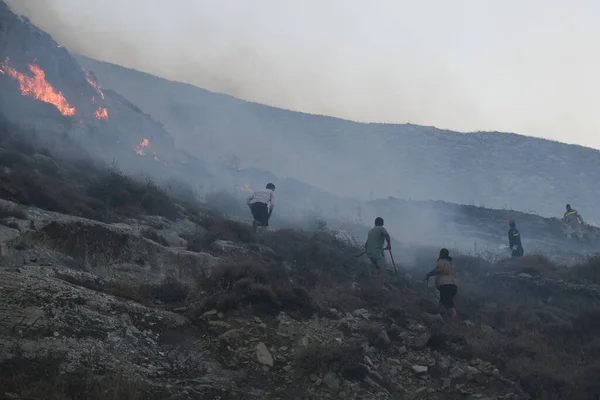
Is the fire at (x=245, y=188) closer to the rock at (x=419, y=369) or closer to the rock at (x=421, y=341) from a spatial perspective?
the rock at (x=421, y=341)

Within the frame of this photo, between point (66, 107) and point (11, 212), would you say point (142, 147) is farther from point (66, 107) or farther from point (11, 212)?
point (11, 212)

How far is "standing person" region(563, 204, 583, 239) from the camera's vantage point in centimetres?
2155

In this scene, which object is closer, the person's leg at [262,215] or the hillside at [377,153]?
the person's leg at [262,215]

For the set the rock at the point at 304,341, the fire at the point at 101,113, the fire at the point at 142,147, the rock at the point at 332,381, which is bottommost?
the rock at the point at 332,381

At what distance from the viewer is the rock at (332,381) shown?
5.56 metres

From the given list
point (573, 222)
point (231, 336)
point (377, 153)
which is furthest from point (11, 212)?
point (377, 153)

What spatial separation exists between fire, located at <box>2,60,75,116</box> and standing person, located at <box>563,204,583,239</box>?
27.6 metres

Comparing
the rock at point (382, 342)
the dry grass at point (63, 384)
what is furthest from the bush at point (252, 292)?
the dry grass at point (63, 384)

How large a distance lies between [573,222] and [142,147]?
26653 mm

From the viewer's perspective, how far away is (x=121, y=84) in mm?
52625

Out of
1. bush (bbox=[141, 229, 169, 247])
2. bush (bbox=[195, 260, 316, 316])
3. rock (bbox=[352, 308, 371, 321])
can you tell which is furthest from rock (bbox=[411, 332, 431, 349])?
bush (bbox=[141, 229, 169, 247])

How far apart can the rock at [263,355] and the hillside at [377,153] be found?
126ft

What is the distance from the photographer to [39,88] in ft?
91.2

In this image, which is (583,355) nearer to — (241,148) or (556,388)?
(556,388)
